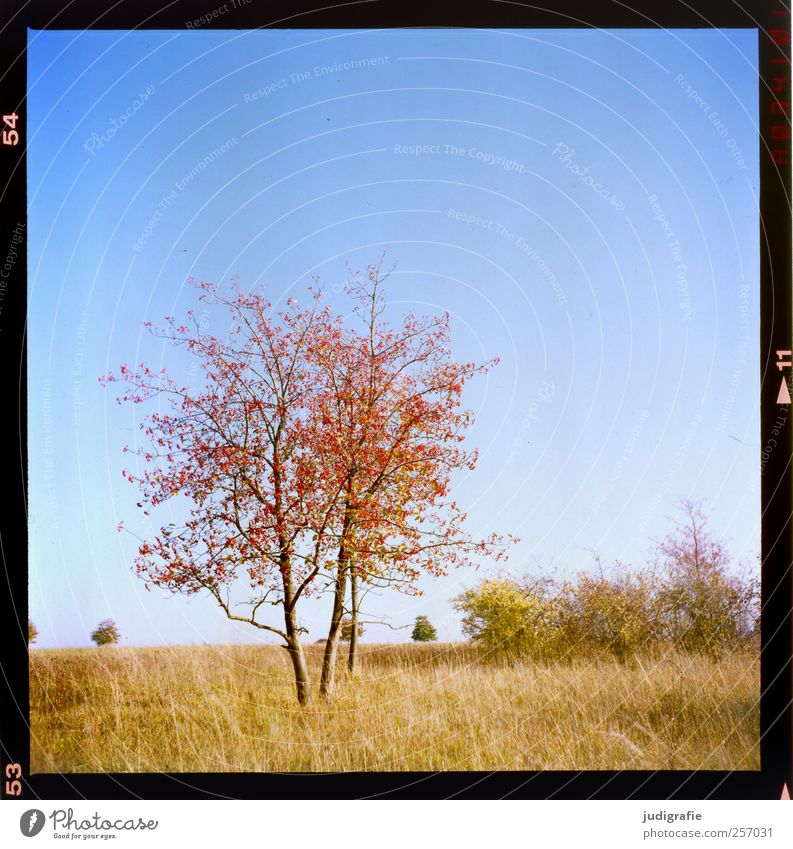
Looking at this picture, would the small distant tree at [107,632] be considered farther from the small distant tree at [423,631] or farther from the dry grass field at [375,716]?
the small distant tree at [423,631]

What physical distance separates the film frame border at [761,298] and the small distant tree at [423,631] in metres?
1.08

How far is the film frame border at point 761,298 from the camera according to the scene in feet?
19.8

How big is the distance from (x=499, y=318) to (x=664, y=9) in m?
2.67

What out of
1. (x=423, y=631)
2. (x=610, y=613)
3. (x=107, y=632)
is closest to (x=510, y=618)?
(x=423, y=631)

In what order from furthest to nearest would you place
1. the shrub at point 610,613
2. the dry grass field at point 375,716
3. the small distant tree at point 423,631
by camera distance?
the shrub at point 610,613
the small distant tree at point 423,631
the dry grass field at point 375,716

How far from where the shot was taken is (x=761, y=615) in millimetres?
6113

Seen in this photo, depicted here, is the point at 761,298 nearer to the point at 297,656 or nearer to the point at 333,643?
the point at 333,643

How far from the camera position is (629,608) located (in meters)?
6.43

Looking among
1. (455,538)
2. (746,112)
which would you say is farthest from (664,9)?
(455,538)

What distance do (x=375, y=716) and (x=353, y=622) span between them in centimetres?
72

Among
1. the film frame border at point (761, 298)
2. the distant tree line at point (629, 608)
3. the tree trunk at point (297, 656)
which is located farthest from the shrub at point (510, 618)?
the tree trunk at point (297, 656)

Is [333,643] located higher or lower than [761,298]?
lower

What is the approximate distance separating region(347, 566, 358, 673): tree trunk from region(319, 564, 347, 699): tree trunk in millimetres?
61

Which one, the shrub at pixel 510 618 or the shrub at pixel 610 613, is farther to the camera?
the shrub at pixel 610 613
